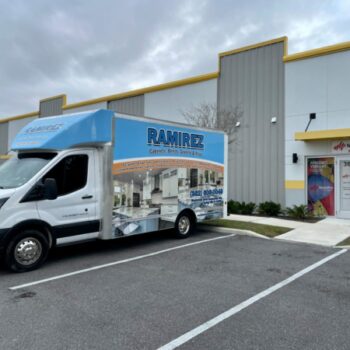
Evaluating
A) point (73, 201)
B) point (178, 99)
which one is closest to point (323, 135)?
point (178, 99)

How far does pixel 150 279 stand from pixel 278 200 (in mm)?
9973

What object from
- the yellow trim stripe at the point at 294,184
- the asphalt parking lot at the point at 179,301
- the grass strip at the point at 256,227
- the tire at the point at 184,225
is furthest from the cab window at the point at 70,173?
the yellow trim stripe at the point at 294,184

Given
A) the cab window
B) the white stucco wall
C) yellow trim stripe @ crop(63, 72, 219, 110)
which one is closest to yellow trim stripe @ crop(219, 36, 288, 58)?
yellow trim stripe @ crop(63, 72, 219, 110)

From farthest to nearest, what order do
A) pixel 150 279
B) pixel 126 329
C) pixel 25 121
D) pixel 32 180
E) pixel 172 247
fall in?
pixel 25 121
pixel 172 247
pixel 32 180
pixel 150 279
pixel 126 329

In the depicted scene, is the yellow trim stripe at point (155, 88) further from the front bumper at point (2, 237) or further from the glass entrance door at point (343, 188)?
the front bumper at point (2, 237)

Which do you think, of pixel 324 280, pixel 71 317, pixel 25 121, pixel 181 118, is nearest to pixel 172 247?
pixel 324 280

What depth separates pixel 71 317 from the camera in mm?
4328

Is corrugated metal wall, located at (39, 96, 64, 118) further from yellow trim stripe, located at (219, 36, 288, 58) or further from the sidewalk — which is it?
the sidewalk

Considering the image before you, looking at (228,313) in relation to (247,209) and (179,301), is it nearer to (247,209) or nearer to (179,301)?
(179,301)

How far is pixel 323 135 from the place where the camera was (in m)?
12.7

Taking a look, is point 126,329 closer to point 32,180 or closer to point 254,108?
point 32,180

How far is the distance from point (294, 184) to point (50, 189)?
10.5 metres

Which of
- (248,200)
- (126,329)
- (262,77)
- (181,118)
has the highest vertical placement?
(262,77)

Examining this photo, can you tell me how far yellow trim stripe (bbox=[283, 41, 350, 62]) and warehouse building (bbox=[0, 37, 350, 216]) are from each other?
3cm
